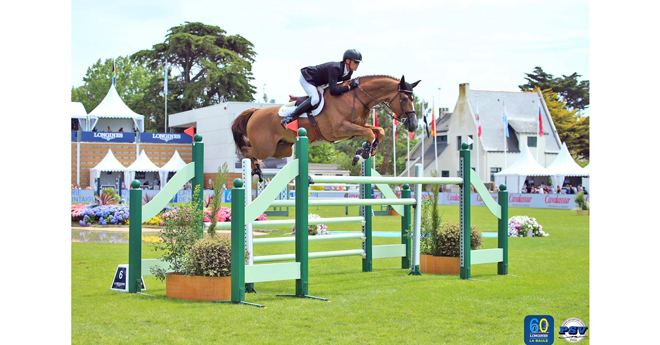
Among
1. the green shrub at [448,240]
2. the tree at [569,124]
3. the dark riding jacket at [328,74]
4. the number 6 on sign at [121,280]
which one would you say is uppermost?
the tree at [569,124]

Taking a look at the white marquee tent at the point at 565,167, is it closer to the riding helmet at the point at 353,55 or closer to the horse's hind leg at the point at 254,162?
the horse's hind leg at the point at 254,162

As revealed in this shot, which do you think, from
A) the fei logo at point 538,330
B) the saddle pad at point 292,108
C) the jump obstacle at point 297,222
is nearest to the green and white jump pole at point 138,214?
the jump obstacle at point 297,222

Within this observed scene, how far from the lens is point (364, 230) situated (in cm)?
853

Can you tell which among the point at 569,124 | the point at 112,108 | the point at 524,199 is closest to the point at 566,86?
the point at 569,124

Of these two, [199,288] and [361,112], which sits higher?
[361,112]

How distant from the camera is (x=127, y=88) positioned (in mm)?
43812

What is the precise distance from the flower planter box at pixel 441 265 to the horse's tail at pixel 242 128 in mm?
2946

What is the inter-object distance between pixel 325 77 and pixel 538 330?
4.15 meters

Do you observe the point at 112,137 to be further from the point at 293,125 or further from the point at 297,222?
the point at 297,222

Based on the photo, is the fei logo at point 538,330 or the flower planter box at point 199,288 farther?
the flower planter box at point 199,288

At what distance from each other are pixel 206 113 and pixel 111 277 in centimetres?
3117

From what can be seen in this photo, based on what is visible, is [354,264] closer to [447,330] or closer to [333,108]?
[333,108]

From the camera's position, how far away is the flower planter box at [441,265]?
849cm
